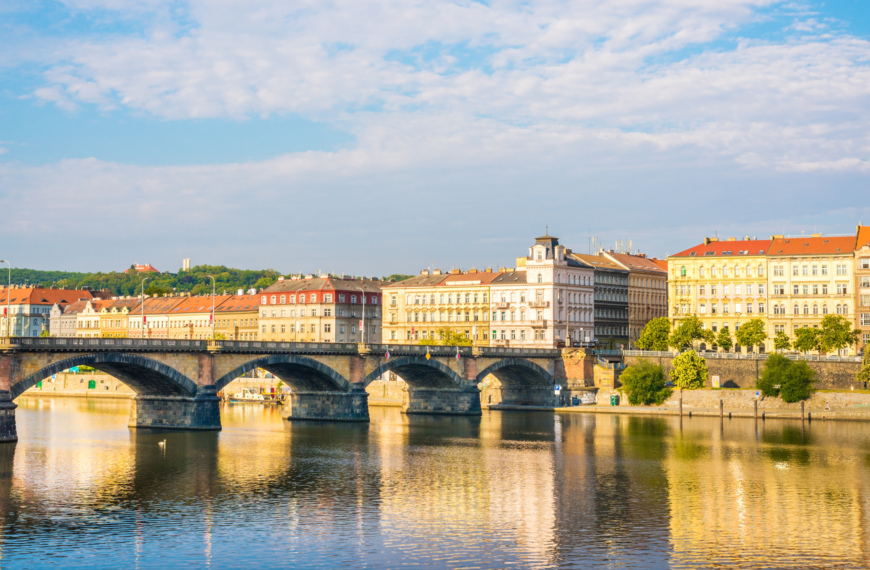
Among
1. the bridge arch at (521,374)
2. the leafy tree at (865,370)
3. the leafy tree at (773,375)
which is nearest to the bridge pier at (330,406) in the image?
the bridge arch at (521,374)

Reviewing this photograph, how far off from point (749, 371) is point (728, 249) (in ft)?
103

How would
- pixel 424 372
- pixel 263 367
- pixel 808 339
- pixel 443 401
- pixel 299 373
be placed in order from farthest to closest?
pixel 808 339 < pixel 443 401 < pixel 424 372 < pixel 299 373 < pixel 263 367

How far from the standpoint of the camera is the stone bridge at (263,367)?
84.1m

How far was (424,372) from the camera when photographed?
12612cm

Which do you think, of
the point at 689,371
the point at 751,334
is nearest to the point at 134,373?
the point at 689,371

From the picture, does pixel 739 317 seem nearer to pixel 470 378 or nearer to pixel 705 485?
pixel 470 378

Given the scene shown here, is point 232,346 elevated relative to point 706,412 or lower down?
elevated

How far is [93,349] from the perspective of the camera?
284 ft

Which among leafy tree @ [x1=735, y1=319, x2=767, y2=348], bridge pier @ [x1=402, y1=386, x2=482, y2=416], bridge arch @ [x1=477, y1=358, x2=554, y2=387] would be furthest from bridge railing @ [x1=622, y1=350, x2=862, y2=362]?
bridge pier @ [x1=402, y1=386, x2=482, y2=416]

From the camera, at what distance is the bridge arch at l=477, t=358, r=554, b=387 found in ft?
440

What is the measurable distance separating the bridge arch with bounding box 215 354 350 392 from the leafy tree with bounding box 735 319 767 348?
201 ft

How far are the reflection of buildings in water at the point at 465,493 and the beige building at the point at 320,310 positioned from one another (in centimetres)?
7616

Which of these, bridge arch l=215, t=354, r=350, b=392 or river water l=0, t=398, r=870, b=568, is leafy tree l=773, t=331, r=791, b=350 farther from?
bridge arch l=215, t=354, r=350, b=392

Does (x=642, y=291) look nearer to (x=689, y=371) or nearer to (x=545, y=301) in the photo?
(x=545, y=301)
